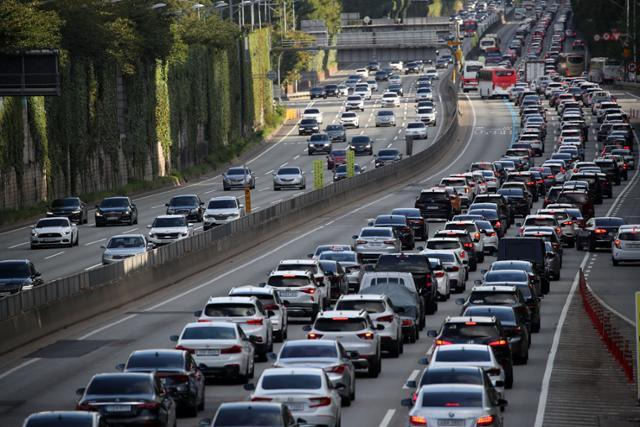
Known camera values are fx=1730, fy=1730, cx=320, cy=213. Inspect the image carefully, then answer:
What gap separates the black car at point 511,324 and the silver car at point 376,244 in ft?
67.0

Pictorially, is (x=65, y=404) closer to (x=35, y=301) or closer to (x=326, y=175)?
(x=35, y=301)

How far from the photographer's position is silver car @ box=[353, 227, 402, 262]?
57.1m

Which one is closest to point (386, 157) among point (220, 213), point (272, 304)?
point (220, 213)

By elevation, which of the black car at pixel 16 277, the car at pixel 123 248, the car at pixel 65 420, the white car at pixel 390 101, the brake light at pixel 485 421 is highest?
the car at pixel 65 420

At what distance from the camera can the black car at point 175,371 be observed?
29.1 meters

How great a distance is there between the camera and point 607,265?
206 feet

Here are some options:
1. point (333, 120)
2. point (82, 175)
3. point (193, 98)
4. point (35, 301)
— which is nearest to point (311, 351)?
point (35, 301)

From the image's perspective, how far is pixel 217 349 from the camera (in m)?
32.7

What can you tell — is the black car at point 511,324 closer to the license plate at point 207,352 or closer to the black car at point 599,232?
the license plate at point 207,352

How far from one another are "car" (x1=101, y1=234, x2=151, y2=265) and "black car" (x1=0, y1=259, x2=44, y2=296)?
31.0ft

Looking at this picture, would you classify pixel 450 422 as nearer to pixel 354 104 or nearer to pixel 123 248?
pixel 123 248

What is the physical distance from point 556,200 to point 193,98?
5903 cm

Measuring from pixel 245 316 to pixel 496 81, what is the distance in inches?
5322

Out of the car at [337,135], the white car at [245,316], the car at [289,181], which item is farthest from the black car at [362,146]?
the white car at [245,316]
